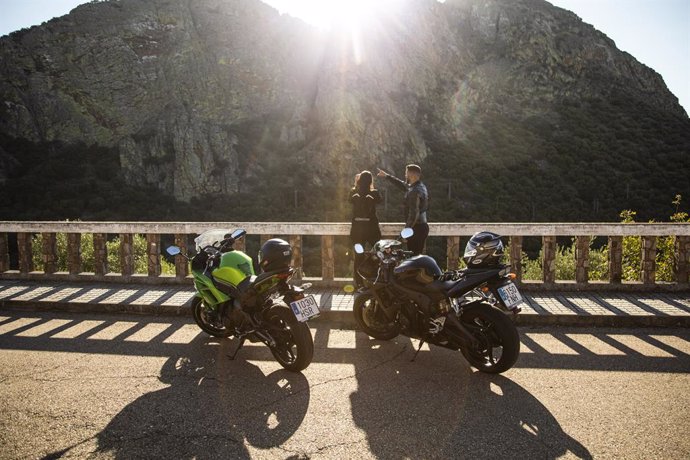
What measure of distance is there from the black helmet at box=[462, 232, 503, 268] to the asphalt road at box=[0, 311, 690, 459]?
107cm

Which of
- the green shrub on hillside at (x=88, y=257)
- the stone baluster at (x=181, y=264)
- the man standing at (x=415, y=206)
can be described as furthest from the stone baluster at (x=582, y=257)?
the green shrub on hillside at (x=88, y=257)

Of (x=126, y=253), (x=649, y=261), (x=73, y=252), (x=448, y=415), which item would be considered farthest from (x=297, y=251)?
(x=649, y=261)

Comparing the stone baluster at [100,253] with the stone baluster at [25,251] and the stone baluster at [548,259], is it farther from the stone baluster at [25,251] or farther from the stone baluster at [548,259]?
the stone baluster at [548,259]

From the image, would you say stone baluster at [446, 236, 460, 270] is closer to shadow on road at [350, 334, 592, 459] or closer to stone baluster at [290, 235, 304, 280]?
stone baluster at [290, 235, 304, 280]

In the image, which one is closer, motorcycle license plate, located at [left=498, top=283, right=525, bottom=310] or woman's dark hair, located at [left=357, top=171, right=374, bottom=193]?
motorcycle license plate, located at [left=498, top=283, right=525, bottom=310]

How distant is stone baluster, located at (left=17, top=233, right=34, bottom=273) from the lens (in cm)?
811

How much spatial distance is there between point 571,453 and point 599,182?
64.6m

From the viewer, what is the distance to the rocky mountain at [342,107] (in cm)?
6300

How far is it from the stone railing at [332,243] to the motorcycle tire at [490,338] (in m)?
2.43

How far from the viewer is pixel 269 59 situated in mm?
91188

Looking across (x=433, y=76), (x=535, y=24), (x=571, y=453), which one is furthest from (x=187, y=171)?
(x=535, y=24)

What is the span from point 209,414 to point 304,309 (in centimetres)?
123

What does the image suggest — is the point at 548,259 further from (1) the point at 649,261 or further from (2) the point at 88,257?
(2) the point at 88,257

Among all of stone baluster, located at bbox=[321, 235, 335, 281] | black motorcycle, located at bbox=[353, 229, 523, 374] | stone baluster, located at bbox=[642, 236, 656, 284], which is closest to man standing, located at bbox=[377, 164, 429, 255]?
stone baluster, located at bbox=[321, 235, 335, 281]
